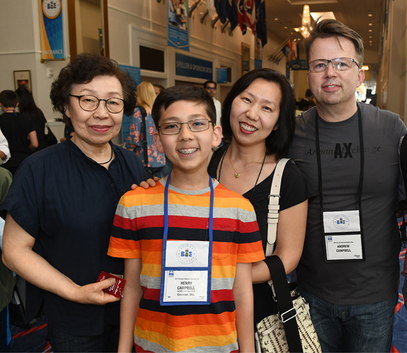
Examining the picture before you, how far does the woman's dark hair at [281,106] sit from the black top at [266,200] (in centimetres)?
15

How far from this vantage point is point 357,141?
1.64m

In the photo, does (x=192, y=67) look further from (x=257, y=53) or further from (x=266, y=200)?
(x=266, y=200)

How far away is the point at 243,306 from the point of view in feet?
4.26

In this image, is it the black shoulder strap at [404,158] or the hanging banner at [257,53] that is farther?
the hanging banner at [257,53]

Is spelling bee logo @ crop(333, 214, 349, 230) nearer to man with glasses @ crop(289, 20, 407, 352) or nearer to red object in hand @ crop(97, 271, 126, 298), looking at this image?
man with glasses @ crop(289, 20, 407, 352)

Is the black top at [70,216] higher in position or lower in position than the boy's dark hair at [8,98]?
lower

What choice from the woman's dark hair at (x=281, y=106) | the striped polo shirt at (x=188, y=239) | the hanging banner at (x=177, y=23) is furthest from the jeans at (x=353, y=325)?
the hanging banner at (x=177, y=23)

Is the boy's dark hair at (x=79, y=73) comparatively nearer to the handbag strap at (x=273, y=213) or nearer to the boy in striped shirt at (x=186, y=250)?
the boy in striped shirt at (x=186, y=250)

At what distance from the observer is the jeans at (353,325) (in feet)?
5.18

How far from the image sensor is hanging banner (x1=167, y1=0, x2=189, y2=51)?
25.9 ft

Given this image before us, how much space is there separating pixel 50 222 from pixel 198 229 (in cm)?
57

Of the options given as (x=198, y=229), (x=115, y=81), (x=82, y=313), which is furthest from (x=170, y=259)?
(x=115, y=81)

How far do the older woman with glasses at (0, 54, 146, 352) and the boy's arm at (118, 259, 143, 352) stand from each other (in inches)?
2.9

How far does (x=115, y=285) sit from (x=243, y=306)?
48 centimetres
